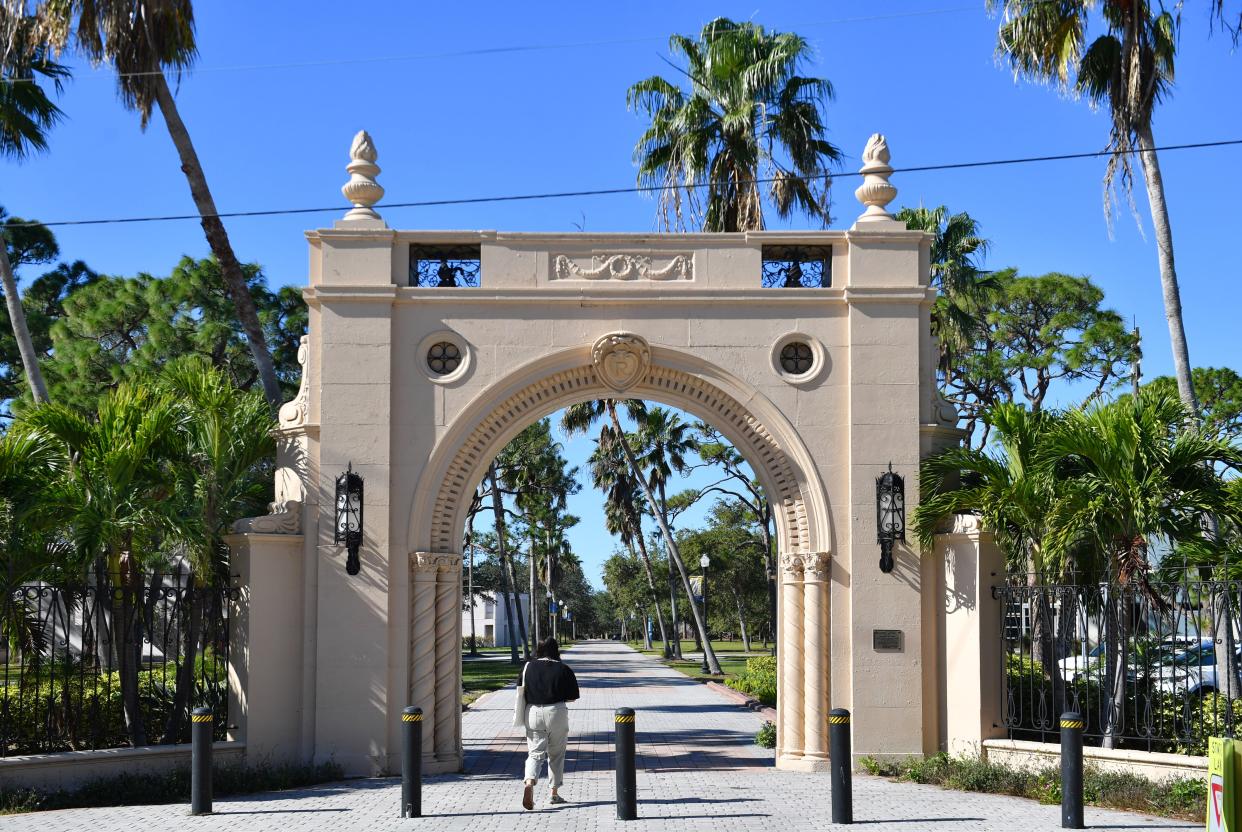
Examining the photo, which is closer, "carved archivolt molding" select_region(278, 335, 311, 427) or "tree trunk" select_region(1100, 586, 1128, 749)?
"tree trunk" select_region(1100, 586, 1128, 749)

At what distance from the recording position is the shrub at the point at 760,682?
24.1 m

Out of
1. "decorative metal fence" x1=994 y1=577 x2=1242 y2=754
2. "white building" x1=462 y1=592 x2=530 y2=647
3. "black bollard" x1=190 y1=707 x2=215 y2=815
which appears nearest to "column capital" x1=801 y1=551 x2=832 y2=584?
"decorative metal fence" x1=994 y1=577 x2=1242 y2=754

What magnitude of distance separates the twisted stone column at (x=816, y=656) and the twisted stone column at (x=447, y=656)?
3875 mm

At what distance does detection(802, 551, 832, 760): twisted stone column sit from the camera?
551 inches

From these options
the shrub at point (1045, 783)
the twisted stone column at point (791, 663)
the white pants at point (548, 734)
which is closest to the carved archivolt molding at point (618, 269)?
the twisted stone column at point (791, 663)

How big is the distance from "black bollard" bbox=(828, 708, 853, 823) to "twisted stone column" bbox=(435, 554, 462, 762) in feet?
16.9

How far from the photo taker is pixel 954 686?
44.9 ft

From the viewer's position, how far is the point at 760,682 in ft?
85.0

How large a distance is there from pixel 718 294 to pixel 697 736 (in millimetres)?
7276

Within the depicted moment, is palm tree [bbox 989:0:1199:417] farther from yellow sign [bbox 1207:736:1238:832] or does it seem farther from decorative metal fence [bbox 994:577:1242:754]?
yellow sign [bbox 1207:736:1238:832]

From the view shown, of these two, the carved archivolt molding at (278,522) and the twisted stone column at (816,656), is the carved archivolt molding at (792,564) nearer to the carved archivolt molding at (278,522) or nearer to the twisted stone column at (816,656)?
the twisted stone column at (816,656)

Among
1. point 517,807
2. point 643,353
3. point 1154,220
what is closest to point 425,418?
point 643,353

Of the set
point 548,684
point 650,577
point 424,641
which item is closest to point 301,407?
point 424,641

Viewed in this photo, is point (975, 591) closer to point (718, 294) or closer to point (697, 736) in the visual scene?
point (718, 294)
